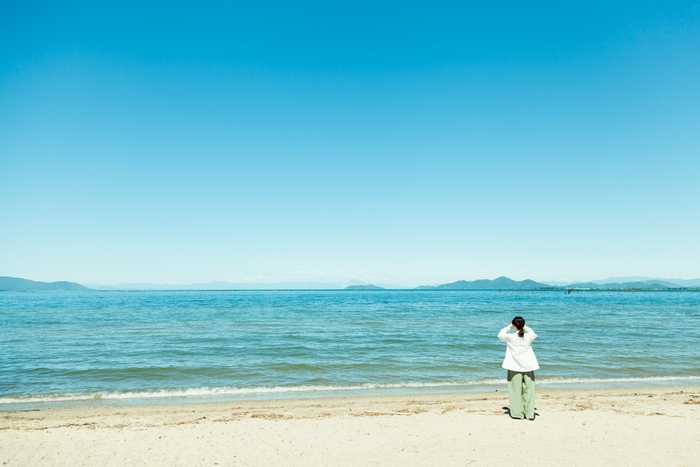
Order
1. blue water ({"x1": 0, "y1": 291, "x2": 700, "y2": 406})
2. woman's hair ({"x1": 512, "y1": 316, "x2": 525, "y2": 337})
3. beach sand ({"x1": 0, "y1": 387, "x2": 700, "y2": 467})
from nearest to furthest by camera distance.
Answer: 1. beach sand ({"x1": 0, "y1": 387, "x2": 700, "y2": 467})
2. woman's hair ({"x1": 512, "y1": 316, "x2": 525, "y2": 337})
3. blue water ({"x1": 0, "y1": 291, "x2": 700, "y2": 406})

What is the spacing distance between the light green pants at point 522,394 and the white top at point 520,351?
0.20 metres

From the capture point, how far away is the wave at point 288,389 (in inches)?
463

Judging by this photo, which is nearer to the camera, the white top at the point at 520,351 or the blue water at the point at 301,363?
the white top at the point at 520,351

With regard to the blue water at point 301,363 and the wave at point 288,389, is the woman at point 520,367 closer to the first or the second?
the blue water at point 301,363

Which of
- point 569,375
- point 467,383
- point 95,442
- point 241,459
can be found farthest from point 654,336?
point 95,442

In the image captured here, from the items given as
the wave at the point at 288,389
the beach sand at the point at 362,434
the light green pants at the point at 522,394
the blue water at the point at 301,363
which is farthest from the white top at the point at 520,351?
the wave at the point at 288,389

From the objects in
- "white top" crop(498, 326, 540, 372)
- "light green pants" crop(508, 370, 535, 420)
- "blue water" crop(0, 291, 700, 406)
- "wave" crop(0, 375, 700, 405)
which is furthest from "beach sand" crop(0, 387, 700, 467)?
"blue water" crop(0, 291, 700, 406)

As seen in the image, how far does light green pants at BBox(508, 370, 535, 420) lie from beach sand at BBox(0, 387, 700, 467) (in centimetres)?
23

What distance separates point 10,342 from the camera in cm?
2205

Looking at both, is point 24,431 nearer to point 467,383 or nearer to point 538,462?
point 538,462

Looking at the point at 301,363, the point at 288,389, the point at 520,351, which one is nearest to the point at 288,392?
the point at 288,389

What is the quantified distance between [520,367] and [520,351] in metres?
0.34

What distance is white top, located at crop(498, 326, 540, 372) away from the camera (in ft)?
26.4

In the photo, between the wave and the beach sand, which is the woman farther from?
the wave
